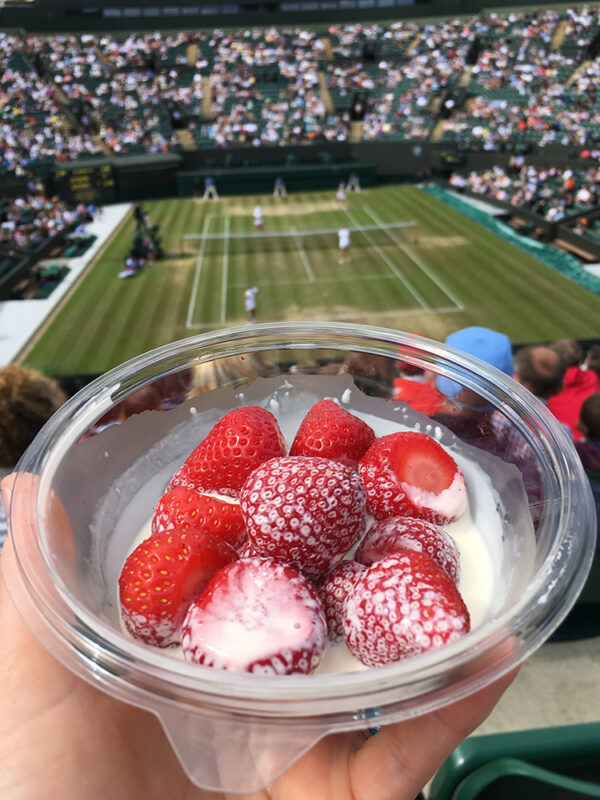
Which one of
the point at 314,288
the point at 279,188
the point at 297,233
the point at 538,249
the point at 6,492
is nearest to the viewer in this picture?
the point at 6,492

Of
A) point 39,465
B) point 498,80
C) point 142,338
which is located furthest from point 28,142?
point 39,465

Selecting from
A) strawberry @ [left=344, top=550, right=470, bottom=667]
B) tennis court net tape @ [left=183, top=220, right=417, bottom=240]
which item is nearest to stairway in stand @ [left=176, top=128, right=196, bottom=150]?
tennis court net tape @ [left=183, top=220, right=417, bottom=240]

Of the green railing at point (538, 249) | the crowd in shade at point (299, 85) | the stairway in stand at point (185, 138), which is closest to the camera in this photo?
the green railing at point (538, 249)

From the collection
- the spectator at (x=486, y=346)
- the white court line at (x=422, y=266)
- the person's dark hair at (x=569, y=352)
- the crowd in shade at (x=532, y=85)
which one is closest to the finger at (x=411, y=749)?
the spectator at (x=486, y=346)

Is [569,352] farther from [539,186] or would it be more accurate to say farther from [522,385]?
[539,186]

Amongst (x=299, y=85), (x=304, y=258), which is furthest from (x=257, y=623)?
(x=299, y=85)

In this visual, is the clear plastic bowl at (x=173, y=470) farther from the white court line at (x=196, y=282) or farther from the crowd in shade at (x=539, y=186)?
the crowd in shade at (x=539, y=186)

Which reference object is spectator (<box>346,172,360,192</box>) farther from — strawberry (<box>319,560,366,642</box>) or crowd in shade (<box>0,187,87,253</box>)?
strawberry (<box>319,560,366,642</box>)
